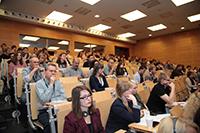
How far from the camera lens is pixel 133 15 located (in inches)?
325

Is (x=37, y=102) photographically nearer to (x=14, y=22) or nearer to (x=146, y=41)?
(x=14, y=22)

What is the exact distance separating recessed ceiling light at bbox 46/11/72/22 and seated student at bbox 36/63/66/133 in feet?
16.8

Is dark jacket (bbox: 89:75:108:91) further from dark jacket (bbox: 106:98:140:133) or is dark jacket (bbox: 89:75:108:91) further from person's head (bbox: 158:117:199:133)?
person's head (bbox: 158:117:199:133)

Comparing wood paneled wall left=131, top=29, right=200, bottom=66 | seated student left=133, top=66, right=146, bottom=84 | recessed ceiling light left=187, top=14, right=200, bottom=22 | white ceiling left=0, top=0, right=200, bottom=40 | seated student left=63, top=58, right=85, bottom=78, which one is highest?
recessed ceiling light left=187, top=14, right=200, bottom=22

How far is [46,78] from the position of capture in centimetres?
291

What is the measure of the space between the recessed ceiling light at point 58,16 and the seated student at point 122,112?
5850 mm

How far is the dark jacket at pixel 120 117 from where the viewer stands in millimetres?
2227

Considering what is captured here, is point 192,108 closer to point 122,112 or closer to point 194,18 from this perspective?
point 122,112

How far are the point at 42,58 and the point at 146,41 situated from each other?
10027 mm

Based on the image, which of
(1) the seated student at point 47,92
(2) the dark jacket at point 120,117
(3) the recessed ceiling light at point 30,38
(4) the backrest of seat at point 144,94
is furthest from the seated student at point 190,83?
(3) the recessed ceiling light at point 30,38

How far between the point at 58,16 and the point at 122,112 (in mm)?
6502

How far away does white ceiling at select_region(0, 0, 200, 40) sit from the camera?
6668 mm

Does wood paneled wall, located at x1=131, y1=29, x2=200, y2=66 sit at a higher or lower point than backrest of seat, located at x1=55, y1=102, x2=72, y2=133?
higher

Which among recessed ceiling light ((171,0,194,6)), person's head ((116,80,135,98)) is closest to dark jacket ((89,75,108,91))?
person's head ((116,80,135,98))
